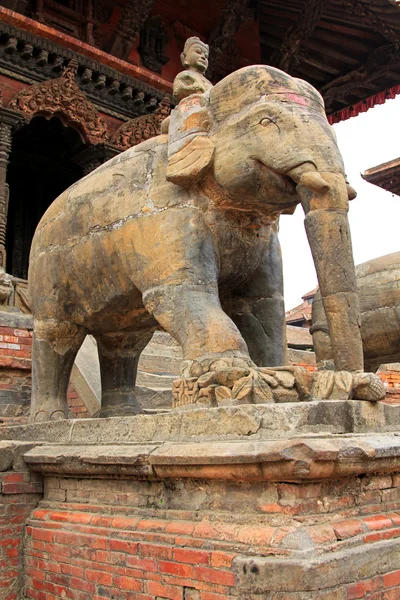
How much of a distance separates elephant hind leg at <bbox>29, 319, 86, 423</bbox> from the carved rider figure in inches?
63.7

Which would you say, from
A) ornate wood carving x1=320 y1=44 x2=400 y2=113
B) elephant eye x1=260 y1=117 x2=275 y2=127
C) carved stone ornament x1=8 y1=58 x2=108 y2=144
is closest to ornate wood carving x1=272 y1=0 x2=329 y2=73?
ornate wood carving x1=320 y1=44 x2=400 y2=113

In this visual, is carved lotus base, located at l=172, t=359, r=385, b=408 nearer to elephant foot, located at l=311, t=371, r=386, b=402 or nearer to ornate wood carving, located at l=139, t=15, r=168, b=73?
elephant foot, located at l=311, t=371, r=386, b=402

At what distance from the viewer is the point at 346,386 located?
323 cm

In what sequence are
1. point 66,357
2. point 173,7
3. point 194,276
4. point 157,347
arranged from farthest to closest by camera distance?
point 173,7
point 157,347
point 66,357
point 194,276

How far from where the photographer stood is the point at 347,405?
3.19 metres

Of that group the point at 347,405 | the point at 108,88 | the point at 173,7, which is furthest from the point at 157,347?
the point at 173,7

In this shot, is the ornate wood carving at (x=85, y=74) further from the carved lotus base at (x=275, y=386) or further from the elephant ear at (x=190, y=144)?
the carved lotus base at (x=275, y=386)

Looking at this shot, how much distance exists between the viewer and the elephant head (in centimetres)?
343

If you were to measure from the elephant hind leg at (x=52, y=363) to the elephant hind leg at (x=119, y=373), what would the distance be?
1.10ft

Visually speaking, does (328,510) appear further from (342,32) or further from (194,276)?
(342,32)

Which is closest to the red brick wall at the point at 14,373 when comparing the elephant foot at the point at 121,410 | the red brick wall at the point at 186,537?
the elephant foot at the point at 121,410

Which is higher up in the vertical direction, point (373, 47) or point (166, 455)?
point (373, 47)

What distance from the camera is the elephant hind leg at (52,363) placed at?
449 centimetres

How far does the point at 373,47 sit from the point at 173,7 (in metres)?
3.84
